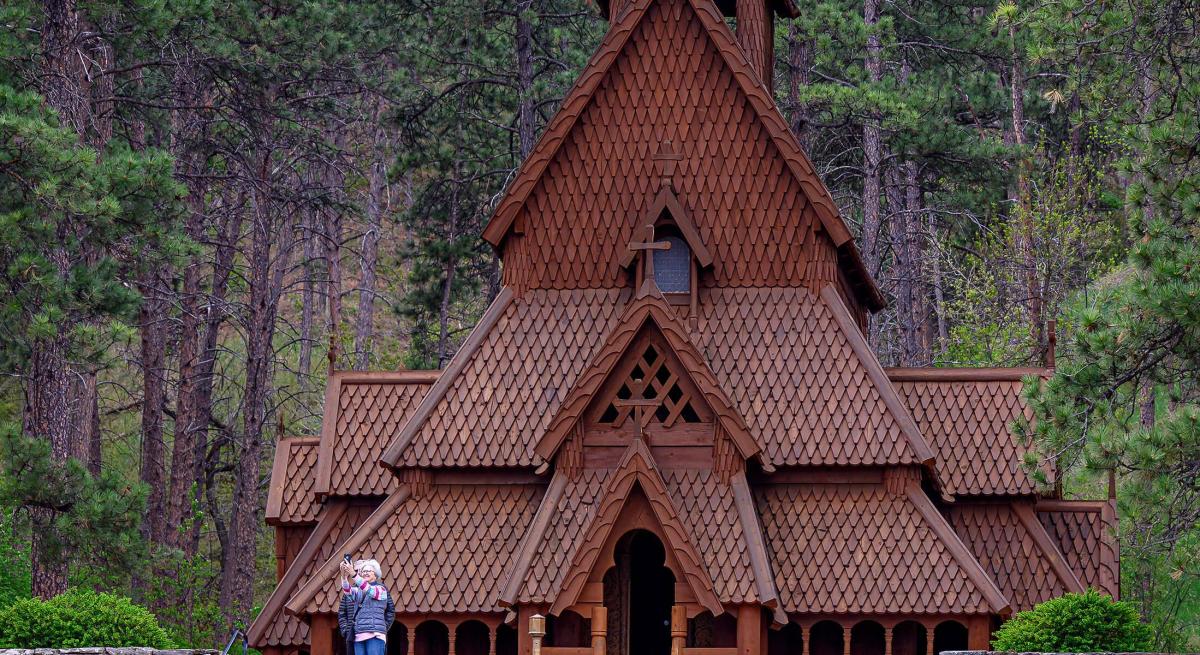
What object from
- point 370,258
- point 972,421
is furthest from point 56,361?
point 370,258

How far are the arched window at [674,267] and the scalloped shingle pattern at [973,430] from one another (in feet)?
10.2

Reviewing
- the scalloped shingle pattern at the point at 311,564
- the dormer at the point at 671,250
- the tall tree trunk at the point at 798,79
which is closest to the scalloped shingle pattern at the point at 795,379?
the dormer at the point at 671,250

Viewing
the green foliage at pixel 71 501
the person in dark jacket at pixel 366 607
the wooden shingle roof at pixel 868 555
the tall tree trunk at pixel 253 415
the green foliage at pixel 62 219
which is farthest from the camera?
the tall tree trunk at pixel 253 415

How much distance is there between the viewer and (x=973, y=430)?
2419 cm

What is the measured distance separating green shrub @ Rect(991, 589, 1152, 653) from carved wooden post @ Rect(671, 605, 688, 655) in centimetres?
377

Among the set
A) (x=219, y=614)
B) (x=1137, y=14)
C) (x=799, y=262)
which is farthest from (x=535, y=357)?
(x=219, y=614)

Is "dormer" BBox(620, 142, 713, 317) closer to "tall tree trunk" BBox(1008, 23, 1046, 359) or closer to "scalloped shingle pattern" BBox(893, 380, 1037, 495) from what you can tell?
"scalloped shingle pattern" BBox(893, 380, 1037, 495)

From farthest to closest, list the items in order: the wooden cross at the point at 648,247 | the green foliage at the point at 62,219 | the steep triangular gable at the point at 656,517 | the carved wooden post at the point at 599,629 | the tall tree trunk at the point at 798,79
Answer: the tall tree trunk at the point at 798,79 → the green foliage at the point at 62,219 → the wooden cross at the point at 648,247 → the carved wooden post at the point at 599,629 → the steep triangular gable at the point at 656,517

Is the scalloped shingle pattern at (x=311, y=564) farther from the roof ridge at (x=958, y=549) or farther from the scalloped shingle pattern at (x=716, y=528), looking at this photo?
the roof ridge at (x=958, y=549)

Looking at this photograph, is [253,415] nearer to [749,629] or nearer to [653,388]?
[653,388]

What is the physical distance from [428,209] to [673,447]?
14.9 meters

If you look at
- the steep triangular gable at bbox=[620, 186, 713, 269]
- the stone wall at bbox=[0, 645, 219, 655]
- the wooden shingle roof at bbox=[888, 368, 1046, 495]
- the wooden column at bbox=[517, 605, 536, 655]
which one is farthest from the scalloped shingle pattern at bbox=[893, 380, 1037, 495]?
the stone wall at bbox=[0, 645, 219, 655]

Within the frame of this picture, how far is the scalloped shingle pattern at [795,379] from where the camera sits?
75.4 ft

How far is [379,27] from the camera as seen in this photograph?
118 ft
